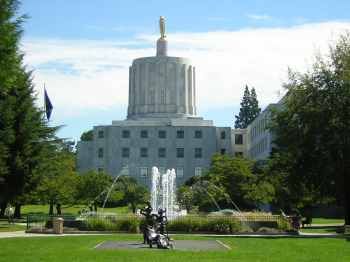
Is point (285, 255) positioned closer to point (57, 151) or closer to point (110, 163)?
point (57, 151)

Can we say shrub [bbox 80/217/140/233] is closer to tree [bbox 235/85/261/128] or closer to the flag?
the flag

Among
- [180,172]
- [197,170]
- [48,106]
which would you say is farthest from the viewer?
[197,170]

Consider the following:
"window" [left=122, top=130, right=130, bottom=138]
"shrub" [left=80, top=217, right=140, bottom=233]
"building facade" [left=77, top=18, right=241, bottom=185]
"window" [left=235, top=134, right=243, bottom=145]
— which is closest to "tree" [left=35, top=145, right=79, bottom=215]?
"shrub" [left=80, top=217, right=140, bottom=233]

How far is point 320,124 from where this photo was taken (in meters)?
37.1

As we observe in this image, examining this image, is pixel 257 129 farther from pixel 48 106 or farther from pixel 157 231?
pixel 157 231

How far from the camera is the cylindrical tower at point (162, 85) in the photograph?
113125 mm

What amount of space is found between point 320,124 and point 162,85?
77.2 metres

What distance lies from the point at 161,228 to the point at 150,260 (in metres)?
6.42

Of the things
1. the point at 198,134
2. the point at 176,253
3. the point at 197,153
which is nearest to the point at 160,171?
the point at 197,153

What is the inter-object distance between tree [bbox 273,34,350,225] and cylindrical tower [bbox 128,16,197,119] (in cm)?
7438

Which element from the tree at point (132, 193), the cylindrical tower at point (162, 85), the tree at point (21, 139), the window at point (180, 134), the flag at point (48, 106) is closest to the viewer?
the tree at point (21, 139)

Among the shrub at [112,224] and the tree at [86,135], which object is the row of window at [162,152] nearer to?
the tree at [86,135]

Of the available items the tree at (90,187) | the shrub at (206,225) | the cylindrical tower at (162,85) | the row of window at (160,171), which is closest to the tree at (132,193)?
the tree at (90,187)

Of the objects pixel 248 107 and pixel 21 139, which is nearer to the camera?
pixel 21 139
